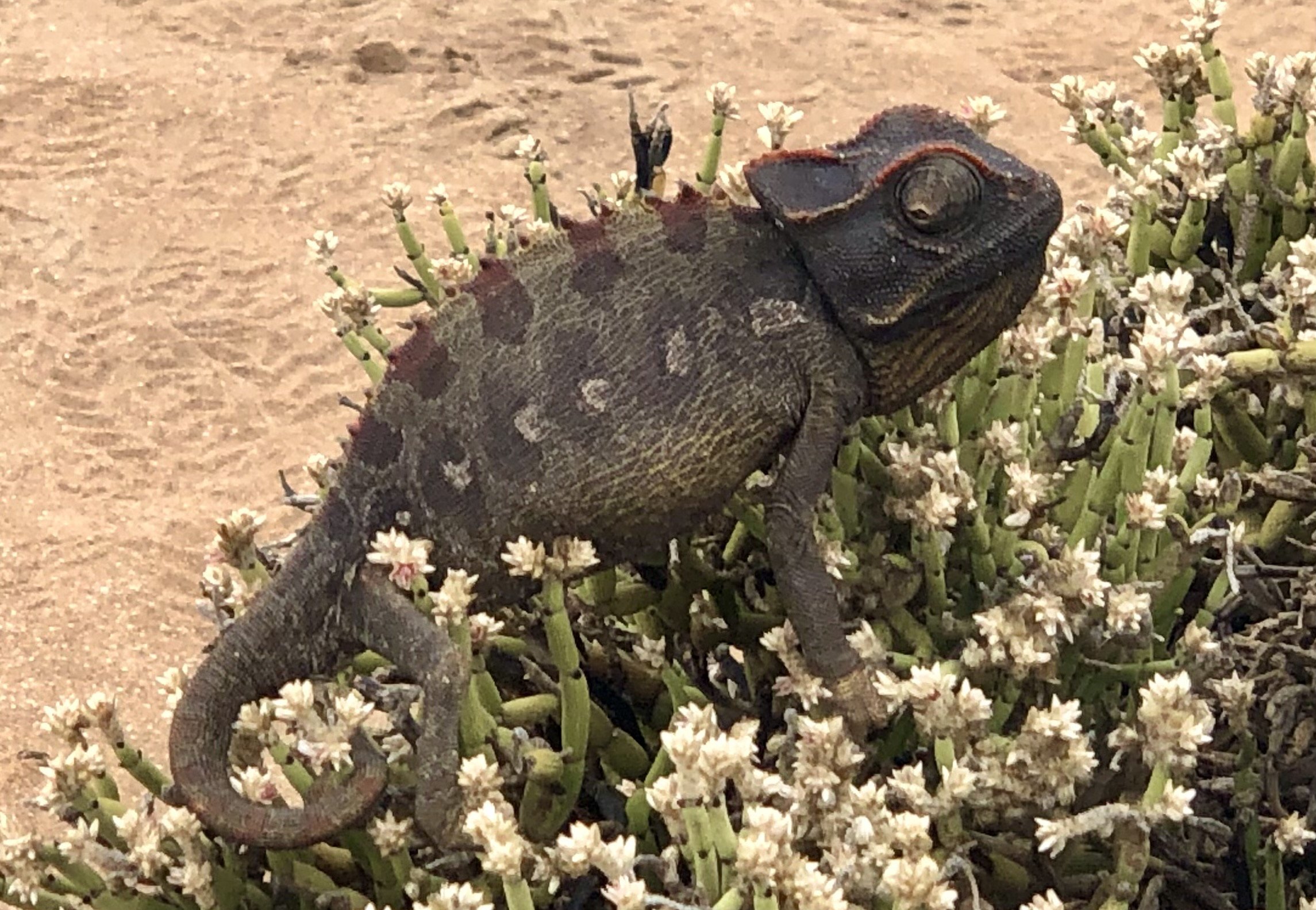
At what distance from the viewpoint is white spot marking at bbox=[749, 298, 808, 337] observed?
139 centimetres

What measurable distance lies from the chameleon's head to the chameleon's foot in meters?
0.29

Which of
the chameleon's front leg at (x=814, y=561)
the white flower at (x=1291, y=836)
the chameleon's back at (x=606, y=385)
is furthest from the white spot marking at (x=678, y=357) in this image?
the white flower at (x=1291, y=836)

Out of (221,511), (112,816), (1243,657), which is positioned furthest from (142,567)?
(1243,657)

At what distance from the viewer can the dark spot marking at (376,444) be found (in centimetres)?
141

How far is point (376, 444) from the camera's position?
4.63ft

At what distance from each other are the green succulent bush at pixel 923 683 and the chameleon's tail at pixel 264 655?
3 centimetres

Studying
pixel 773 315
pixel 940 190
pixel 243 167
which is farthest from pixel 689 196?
pixel 243 167

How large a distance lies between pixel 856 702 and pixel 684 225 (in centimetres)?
48

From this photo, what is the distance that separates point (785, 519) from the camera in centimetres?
137

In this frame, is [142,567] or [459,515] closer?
[459,515]

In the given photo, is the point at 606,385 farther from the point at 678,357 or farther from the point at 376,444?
the point at 376,444

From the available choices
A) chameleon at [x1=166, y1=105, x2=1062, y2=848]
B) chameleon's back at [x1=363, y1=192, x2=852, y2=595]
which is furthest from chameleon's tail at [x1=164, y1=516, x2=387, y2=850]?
chameleon's back at [x1=363, y1=192, x2=852, y2=595]

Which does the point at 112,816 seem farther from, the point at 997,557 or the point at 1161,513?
the point at 1161,513

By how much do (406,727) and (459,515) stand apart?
0.20 meters
